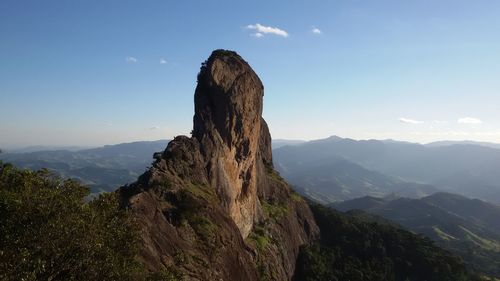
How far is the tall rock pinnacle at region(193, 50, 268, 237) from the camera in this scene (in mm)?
73500

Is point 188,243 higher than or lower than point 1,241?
lower

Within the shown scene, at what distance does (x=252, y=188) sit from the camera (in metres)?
88.3

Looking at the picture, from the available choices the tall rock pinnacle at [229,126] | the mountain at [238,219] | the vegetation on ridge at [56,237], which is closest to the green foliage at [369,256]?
the mountain at [238,219]

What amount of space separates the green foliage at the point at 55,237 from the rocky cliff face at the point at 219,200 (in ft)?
32.9

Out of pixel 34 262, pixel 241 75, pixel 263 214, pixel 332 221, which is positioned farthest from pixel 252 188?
pixel 34 262

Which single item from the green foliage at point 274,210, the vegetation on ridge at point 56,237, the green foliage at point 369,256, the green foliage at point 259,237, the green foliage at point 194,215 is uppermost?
the vegetation on ridge at point 56,237

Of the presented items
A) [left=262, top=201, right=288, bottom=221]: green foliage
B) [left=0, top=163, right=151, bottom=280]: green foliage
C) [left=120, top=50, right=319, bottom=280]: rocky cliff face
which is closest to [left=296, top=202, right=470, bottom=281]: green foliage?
[left=120, top=50, right=319, bottom=280]: rocky cliff face

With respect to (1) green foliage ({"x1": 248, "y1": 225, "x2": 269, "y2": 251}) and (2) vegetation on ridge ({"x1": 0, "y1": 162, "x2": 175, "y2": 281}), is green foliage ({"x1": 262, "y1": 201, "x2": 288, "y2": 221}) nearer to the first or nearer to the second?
(1) green foliage ({"x1": 248, "y1": 225, "x2": 269, "y2": 251})

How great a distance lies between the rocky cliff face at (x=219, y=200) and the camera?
4566cm

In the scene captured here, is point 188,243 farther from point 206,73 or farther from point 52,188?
point 206,73

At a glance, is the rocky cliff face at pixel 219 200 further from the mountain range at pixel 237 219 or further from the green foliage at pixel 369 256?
the green foliage at pixel 369 256

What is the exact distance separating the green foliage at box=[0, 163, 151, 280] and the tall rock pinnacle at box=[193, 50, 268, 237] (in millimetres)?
42814

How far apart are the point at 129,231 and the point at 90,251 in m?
4.80

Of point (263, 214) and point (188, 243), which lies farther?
point (263, 214)
